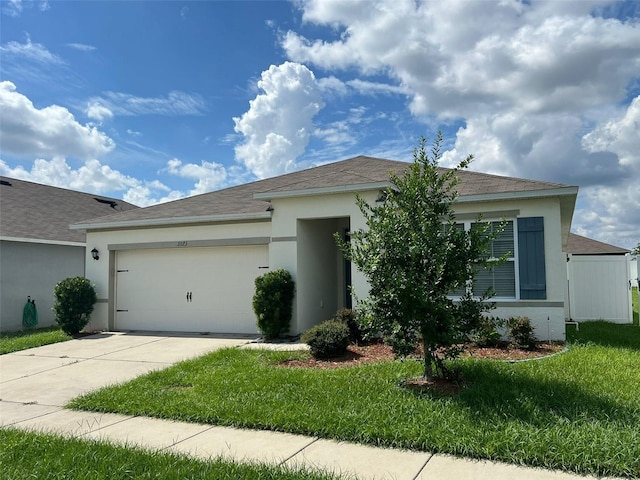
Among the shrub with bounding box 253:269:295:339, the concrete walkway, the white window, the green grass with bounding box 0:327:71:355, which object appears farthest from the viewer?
the green grass with bounding box 0:327:71:355

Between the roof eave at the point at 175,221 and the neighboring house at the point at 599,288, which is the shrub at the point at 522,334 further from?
the neighboring house at the point at 599,288

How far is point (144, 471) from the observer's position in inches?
159

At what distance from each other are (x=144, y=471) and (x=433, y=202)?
470 centimetres

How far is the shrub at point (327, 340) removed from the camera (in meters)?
8.16

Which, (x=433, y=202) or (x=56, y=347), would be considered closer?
(x=433, y=202)

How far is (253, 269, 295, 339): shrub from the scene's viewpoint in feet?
34.7

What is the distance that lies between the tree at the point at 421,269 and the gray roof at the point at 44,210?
530 inches

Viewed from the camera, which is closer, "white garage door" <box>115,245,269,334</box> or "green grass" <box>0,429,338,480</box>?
"green grass" <box>0,429,338,480</box>

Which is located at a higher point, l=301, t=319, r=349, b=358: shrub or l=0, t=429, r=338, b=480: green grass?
l=301, t=319, r=349, b=358: shrub

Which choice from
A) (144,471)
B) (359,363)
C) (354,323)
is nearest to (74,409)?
(144,471)

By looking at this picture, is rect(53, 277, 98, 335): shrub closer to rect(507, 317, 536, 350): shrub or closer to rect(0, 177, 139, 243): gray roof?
rect(0, 177, 139, 243): gray roof

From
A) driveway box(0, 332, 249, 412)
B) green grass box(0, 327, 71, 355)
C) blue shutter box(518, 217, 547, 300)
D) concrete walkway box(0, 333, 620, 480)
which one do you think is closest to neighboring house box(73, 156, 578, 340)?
blue shutter box(518, 217, 547, 300)

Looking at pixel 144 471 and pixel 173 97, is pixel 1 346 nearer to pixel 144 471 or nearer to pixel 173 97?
pixel 173 97

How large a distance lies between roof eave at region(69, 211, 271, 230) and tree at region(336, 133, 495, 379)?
5.75 meters
